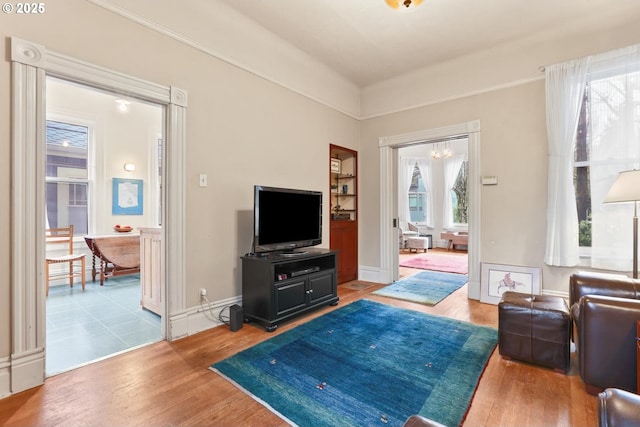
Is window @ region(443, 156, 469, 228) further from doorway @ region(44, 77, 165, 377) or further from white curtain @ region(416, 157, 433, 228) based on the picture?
doorway @ region(44, 77, 165, 377)

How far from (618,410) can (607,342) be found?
1432 millimetres

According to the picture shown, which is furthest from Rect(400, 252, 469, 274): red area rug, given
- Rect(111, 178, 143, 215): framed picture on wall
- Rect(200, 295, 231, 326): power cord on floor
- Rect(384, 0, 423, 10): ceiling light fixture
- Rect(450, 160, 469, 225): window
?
Rect(111, 178, 143, 215): framed picture on wall

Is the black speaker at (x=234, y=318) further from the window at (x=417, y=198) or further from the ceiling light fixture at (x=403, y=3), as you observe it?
the window at (x=417, y=198)

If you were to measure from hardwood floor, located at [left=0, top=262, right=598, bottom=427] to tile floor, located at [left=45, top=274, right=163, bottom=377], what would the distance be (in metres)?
0.27

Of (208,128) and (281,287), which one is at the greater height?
(208,128)

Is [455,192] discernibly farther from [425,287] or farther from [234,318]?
[234,318]

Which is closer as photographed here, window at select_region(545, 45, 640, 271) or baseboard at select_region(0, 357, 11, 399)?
baseboard at select_region(0, 357, 11, 399)

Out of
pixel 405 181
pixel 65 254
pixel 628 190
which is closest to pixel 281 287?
pixel 628 190

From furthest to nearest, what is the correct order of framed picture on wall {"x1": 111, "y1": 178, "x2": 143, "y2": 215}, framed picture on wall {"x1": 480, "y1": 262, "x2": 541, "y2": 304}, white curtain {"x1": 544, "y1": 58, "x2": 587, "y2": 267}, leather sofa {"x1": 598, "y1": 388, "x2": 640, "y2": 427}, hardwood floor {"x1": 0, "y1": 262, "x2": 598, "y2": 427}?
framed picture on wall {"x1": 111, "y1": 178, "x2": 143, "y2": 215}, framed picture on wall {"x1": 480, "y1": 262, "x2": 541, "y2": 304}, white curtain {"x1": 544, "y1": 58, "x2": 587, "y2": 267}, hardwood floor {"x1": 0, "y1": 262, "x2": 598, "y2": 427}, leather sofa {"x1": 598, "y1": 388, "x2": 640, "y2": 427}

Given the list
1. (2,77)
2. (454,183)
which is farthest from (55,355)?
(454,183)

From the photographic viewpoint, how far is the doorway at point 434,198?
8.47 meters

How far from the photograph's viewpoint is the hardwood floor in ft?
5.42

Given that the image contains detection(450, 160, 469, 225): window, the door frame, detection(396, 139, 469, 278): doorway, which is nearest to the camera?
the door frame

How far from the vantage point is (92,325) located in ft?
9.96
